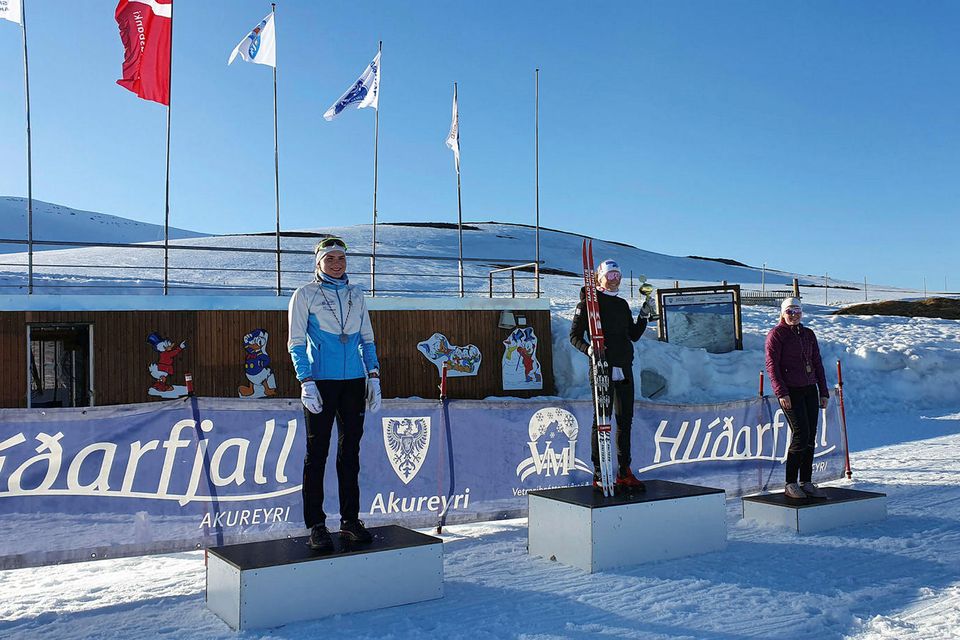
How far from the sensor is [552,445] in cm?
722

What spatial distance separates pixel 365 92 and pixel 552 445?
12504mm

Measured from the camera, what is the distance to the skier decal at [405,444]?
638cm

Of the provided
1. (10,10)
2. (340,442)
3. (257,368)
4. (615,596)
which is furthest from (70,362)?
(615,596)

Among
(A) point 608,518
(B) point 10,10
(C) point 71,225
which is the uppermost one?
(C) point 71,225

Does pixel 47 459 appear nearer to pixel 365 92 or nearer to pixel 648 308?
pixel 648 308

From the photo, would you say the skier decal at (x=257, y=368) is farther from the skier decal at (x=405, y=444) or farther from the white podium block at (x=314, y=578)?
the white podium block at (x=314, y=578)

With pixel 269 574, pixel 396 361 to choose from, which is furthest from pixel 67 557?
pixel 396 361

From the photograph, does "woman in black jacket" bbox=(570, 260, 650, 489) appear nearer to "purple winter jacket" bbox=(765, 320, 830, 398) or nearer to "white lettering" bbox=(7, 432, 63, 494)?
"purple winter jacket" bbox=(765, 320, 830, 398)

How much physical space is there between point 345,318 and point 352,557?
1466mm

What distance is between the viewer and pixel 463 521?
263 inches

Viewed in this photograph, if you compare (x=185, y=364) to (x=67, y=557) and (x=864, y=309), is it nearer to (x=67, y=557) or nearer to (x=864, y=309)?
(x=67, y=557)

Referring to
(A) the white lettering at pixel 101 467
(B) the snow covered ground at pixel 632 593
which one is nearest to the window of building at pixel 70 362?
(B) the snow covered ground at pixel 632 593

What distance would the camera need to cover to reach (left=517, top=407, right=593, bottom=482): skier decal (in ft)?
23.2

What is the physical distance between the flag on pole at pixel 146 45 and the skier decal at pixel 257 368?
4.58 metres
